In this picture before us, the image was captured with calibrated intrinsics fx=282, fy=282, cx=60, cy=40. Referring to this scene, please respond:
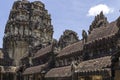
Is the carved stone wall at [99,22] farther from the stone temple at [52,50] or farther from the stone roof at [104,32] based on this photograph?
the stone roof at [104,32]

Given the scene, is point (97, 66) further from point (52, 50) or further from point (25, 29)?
point (25, 29)

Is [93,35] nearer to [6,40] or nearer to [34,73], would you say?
[34,73]

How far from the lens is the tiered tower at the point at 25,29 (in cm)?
7200

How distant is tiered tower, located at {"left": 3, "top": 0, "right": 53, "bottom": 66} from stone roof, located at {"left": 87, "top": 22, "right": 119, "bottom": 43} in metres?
33.2

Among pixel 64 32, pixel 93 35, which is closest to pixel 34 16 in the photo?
pixel 64 32

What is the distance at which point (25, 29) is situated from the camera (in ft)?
243

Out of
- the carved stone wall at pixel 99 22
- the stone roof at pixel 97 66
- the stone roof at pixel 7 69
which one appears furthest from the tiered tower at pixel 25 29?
the stone roof at pixel 97 66

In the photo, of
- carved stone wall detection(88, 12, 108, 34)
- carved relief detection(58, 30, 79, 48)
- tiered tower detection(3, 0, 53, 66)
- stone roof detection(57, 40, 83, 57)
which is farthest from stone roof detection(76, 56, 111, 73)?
tiered tower detection(3, 0, 53, 66)

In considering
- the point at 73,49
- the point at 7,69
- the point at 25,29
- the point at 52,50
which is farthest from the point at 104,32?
the point at 25,29

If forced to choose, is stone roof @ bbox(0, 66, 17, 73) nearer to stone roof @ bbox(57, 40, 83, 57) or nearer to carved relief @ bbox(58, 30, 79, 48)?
carved relief @ bbox(58, 30, 79, 48)

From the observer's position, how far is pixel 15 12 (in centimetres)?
7519

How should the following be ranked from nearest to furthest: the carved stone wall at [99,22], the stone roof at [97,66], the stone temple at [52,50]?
the stone roof at [97,66] < the stone temple at [52,50] < the carved stone wall at [99,22]

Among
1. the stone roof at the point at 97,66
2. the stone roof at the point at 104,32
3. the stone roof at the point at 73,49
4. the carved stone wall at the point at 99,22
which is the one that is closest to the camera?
the stone roof at the point at 97,66

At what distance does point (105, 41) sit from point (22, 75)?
30259mm
